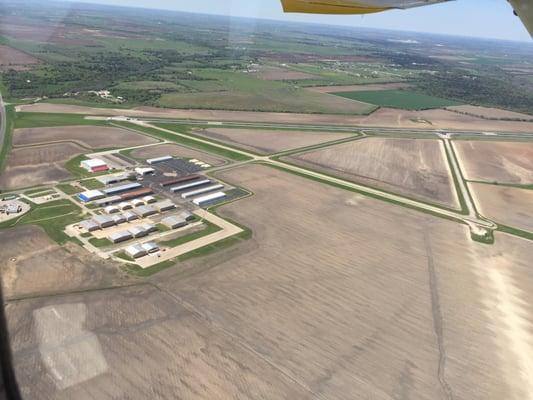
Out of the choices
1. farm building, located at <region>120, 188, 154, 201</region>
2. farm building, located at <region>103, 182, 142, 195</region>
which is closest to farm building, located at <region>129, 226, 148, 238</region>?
farm building, located at <region>120, 188, 154, 201</region>

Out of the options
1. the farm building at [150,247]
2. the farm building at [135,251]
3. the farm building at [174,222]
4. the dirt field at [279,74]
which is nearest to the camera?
the farm building at [135,251]

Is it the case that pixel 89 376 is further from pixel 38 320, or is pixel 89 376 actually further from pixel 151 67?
pixel 151 67

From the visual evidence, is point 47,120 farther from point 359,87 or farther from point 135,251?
point 359,87

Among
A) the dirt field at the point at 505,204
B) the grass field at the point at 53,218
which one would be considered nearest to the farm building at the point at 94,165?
the grass field at the point at 53,218

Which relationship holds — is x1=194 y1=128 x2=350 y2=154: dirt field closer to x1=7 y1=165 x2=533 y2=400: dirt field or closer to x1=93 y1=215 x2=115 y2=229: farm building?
x1=7 y1=165 x2=533 y2=400: dirt field

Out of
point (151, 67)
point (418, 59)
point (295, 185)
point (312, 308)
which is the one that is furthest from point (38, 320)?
point (418, 59)

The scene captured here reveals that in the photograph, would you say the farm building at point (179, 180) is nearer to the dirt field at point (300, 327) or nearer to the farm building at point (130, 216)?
the farm building at point (130, 216)

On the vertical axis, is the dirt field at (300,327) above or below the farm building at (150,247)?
below
